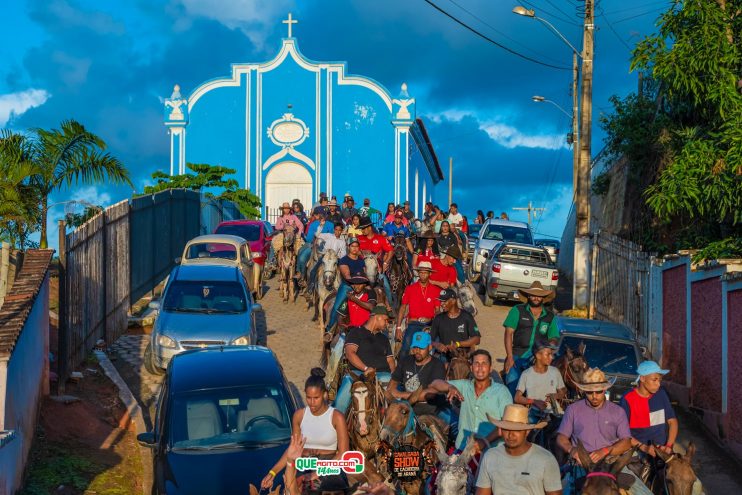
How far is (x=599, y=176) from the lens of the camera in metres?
35.8

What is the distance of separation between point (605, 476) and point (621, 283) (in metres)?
16.2

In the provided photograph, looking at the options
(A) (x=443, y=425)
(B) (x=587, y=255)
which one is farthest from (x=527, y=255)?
(A) (x=443, y=425)

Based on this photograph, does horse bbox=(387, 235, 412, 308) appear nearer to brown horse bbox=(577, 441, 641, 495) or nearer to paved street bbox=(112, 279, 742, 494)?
paved street bbox=(112, 279, 742, 494)

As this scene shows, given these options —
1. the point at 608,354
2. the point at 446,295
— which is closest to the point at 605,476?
the point at 446,295

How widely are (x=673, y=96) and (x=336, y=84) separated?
84.4 feet

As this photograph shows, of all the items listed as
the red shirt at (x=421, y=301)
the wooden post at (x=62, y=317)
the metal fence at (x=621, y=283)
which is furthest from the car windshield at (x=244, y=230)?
the red shirt at (x=421, y=301)

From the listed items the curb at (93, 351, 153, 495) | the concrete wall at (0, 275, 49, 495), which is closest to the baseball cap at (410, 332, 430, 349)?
the curb at (93, 351, 153, 495)

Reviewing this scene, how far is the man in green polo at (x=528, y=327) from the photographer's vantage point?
1233 centimetres

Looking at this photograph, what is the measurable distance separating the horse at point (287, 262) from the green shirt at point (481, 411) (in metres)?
15.6

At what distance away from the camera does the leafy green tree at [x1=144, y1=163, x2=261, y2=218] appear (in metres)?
42.0

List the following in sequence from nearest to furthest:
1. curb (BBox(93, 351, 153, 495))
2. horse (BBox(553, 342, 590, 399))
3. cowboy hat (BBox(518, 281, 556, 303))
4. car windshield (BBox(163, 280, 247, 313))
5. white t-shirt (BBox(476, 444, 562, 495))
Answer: white t-shirt (BBox(476, 444, 562, 495)) < horse (BBox(553, 342, 590, 399)) < cowboy hat (BBox(518, 281, 556, 303)) < curb (BBox(93, 351, 153, 495)) < car windshield (BBox(163, 280, 247, 313))

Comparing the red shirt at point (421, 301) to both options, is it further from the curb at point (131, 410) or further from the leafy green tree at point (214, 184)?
the leafy green tree at point (214, 184)

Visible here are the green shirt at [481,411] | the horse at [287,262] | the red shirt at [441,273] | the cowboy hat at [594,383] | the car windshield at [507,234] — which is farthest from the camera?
the car windshield at [507,234]

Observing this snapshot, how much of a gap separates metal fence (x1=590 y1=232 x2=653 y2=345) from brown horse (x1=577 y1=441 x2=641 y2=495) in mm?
12675
